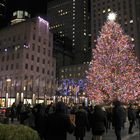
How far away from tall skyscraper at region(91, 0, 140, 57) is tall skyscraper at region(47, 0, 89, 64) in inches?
1675

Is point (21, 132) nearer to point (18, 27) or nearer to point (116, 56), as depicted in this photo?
point (116, 56)

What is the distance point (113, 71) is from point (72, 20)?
144822 mm

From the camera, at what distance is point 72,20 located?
177375 mm

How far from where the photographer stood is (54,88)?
81.3 meters

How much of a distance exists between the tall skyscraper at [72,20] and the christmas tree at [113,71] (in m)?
124

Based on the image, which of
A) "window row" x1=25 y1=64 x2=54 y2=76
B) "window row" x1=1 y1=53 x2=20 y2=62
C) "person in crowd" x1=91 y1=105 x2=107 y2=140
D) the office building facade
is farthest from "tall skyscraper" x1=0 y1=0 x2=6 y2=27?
"person in crowd" x1=91 y1=105 x2=107 y2=140

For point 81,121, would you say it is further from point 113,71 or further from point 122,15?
point 122,15

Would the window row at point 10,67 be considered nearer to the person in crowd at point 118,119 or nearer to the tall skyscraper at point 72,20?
the person in crowd at point 118,119

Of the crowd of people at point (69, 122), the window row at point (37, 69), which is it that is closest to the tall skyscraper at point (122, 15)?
the window row at point (37, 69)

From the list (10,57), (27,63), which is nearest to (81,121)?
(27,63)

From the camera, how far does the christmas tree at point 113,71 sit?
35.2 m

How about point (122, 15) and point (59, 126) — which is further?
point (122, 15)

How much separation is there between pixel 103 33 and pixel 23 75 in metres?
39.0

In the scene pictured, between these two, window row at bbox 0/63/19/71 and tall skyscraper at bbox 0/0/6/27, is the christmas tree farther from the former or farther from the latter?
tall skyscraper at bbox 0/0/6/27
